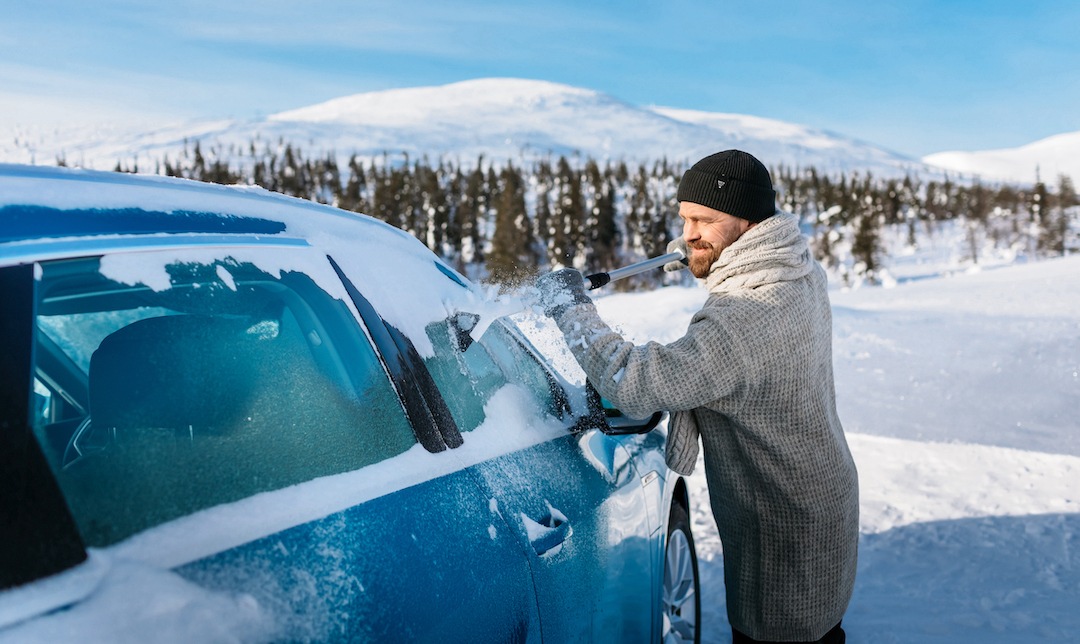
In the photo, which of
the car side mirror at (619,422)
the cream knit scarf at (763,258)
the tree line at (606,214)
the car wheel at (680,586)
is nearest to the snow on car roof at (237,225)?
the car side mirror at (619,422)

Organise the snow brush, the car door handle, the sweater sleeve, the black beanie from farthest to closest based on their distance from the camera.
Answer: the snow brush < the black beanie < the sweater sleeve < the car door handle

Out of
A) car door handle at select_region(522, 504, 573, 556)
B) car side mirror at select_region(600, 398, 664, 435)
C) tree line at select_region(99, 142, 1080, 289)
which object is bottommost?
tree line at select_region(99, 142, 1080, 289)

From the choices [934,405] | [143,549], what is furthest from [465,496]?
[934,405]

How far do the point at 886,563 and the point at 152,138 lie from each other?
187 metres

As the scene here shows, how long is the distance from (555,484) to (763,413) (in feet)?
2.18

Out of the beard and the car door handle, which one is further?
the beard

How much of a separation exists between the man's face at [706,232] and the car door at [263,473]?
117 centimetres

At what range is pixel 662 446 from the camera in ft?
9.57

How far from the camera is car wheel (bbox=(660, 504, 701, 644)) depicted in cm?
276

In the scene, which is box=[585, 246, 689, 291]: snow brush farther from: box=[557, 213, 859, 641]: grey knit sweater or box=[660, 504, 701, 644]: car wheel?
box=[660, 504, 701, 644]: car wheel

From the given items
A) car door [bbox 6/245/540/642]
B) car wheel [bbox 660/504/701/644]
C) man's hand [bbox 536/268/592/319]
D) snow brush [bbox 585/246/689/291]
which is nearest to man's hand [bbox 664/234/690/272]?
snow brush [bbox 585/246/689/291]

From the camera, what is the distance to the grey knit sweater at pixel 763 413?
2.13 m

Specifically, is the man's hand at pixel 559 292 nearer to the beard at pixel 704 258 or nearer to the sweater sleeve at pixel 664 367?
the sweater sleeve at pixel 664 367

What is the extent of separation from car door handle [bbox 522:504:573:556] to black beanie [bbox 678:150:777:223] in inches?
41.9
